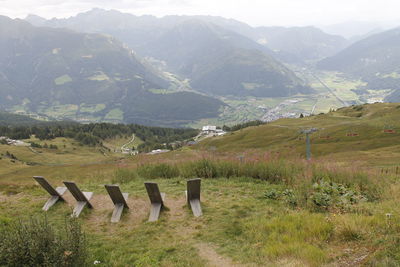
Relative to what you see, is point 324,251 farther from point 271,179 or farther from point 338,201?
point 271,179

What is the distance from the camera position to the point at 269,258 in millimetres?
6727

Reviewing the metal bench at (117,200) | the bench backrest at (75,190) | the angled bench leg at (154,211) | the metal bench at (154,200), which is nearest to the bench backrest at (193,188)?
the metal bench at (154,200)

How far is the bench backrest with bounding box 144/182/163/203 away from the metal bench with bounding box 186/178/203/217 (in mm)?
1019

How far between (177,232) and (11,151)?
493ft

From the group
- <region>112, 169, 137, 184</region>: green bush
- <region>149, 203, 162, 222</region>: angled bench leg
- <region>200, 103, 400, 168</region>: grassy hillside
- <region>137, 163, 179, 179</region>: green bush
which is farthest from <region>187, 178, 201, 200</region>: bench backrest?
<region>200, 103, 400, 168</region>: grassy hillside

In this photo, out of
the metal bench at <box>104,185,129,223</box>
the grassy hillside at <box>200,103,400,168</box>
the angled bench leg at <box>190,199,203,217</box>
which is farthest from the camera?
the grassy hillside at <box>200,103,400,168</box>

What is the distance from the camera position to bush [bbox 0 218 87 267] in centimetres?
604

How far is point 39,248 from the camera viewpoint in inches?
242

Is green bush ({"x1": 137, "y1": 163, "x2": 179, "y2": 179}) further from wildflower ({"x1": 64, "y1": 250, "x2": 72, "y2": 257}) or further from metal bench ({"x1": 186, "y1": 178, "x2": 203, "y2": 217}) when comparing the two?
wildflower ({"x1": 64, "y1": 250, "x2": 72, "y2": 257})

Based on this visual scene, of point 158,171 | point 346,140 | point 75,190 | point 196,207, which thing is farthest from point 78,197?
point 346,140

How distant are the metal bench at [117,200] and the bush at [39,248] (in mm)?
3752

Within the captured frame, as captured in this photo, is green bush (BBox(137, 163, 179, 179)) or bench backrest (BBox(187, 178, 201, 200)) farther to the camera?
green bush (BBox(137, 163, 179, 179))

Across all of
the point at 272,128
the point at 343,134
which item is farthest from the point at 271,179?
the point at 272,128

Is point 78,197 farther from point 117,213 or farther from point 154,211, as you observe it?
point 154,211
